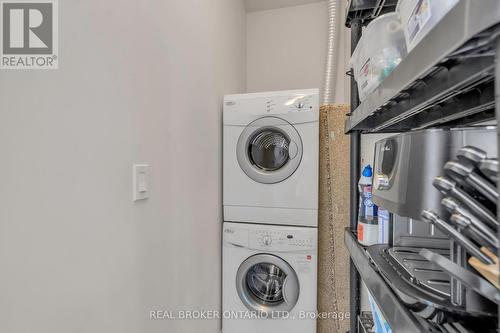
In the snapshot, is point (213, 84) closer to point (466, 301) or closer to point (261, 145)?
point (261, 145)

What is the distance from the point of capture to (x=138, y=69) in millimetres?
962

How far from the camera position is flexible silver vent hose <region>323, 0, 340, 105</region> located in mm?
2348

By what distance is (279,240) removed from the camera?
1728mm

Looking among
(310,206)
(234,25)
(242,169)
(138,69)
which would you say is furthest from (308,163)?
(234,25)

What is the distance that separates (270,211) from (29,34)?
1.47 metres

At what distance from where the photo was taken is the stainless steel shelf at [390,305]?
1.54ft

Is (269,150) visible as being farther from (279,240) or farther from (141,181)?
(141,181)

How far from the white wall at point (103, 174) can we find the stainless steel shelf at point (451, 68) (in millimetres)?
800

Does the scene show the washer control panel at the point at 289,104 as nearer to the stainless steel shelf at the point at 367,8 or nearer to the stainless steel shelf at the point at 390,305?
the stainless steel shelf at the point at 367,8

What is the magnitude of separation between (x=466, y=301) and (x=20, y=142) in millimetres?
970

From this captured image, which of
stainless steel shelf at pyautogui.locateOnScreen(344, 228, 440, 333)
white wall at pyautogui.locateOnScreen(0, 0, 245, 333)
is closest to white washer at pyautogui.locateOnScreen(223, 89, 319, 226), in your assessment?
white wall at pyautogui.locateOnScreen(0, 0, 245, 333)

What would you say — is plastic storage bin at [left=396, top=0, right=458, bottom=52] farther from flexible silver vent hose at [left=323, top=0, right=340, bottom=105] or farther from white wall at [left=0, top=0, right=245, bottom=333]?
flexible silver vent hose at [left=323, top=0, right=340, bottom=105]

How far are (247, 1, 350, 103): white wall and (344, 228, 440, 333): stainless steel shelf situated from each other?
6.63 feet

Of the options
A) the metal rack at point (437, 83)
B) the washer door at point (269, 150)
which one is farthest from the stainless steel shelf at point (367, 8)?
the washer door at point (269, 150)
